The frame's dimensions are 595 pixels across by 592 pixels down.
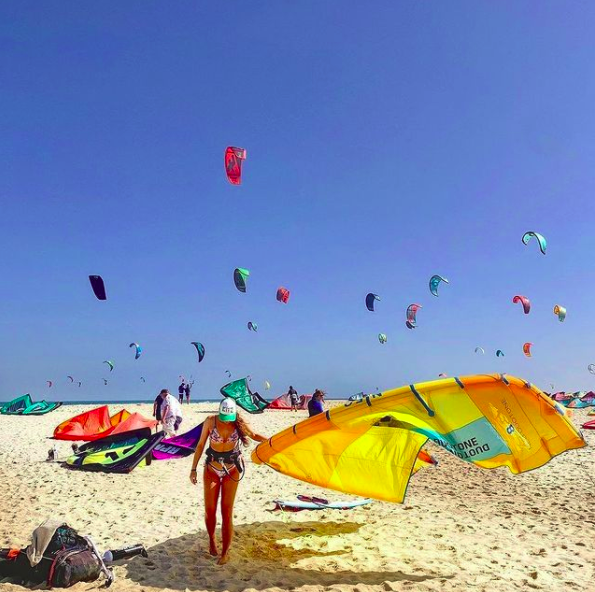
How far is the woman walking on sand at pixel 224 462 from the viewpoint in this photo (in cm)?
528

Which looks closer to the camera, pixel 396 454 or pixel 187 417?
pixel 396 454

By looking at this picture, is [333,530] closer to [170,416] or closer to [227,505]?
[227,505]

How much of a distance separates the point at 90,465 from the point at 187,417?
12.3 m

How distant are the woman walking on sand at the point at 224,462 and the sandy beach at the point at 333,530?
1.77ft

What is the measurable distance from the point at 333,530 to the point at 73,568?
11.5ft

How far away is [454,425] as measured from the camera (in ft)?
17.6

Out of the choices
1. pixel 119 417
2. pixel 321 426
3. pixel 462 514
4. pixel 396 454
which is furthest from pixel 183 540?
pixel 119 417

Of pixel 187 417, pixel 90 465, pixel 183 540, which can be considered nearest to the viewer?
pixel 183 540

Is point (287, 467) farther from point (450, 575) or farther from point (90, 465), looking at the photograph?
point (90, 465)

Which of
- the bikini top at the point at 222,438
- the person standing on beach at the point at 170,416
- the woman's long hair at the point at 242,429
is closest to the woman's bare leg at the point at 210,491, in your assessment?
the bikini top at the point at 222,438

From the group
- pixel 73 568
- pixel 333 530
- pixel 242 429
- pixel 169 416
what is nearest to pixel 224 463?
pixel 242 429

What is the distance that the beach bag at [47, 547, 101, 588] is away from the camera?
15.1ft

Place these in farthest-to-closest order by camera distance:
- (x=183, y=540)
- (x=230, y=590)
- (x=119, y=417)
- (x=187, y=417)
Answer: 1. (x=187, y=417)
2. (x=119, y=417)
3. (x=183, y=540)
4. (x=230, y=590)

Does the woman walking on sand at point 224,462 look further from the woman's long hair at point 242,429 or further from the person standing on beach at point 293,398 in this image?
the person standing on beach at point 293,398
